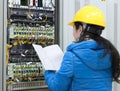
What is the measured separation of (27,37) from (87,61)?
2.78 ft

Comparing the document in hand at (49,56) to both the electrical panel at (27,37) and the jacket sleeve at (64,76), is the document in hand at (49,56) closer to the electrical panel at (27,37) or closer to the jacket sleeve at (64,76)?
the jacket sleeve at (64,76)

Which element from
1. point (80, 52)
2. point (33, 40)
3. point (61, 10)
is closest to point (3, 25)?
point (33, 40)

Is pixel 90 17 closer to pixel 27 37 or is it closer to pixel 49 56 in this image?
pixel 49 56

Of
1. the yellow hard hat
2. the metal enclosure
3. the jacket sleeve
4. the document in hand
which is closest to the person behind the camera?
→ the jacket sleeve

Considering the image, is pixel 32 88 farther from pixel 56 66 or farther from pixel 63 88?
pixel 63 88

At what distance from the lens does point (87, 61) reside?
6.30ft

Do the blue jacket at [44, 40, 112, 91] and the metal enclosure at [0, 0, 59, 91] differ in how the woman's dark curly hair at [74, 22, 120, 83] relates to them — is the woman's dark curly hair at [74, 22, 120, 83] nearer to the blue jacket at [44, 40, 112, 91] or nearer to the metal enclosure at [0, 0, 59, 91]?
the blue jacket at [44, 40, 112, 91]

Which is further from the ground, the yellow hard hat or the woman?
the yellow hard hat

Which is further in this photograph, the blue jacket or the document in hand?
the document in hand

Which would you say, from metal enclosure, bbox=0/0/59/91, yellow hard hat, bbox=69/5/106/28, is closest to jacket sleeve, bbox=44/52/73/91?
→ yellow hard hat, bbox=69/5/106/28

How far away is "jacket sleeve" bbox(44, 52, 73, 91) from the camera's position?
6.26ft

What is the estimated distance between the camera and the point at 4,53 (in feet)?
7.87

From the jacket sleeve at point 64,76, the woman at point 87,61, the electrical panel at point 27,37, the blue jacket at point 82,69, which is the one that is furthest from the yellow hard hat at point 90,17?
the electrical panel at point 27,37

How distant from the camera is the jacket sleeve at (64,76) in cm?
191
